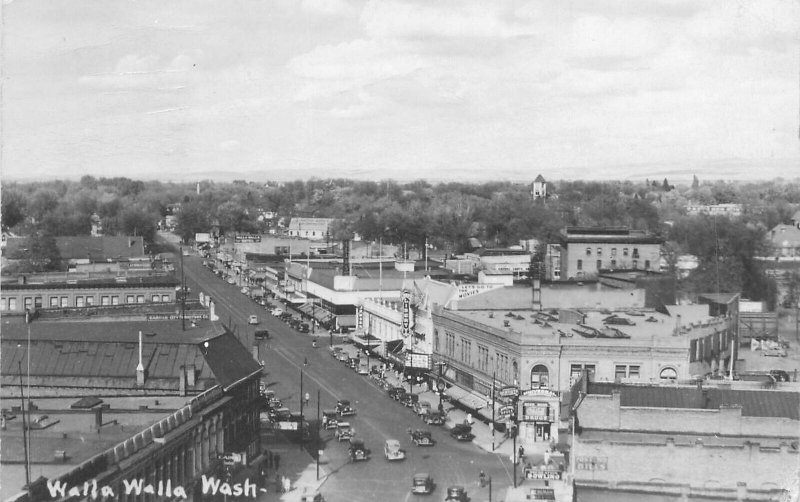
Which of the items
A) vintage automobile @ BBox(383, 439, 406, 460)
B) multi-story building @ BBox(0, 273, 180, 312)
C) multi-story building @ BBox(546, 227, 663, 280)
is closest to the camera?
vintage automobile @ BBox(383, 439, 406, 460)

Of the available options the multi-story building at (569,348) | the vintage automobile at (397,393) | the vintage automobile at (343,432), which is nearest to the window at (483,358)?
the multi-story building at (569,348)

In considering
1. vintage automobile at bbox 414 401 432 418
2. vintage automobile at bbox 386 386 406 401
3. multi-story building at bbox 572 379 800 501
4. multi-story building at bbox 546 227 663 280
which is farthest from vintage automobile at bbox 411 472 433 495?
multi-story building at bbox 546 227 663 280

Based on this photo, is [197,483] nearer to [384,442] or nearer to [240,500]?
[240,500]

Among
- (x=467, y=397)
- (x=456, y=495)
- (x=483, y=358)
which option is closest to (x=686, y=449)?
(x=456, y=495)

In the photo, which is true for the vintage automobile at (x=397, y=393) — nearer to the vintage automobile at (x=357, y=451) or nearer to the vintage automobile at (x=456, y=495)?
the vintage automobile at (x=357, y=451)

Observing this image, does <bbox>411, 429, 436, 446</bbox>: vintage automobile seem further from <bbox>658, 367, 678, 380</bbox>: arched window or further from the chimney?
the chimney

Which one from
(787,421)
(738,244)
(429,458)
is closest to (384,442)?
(429,458)
